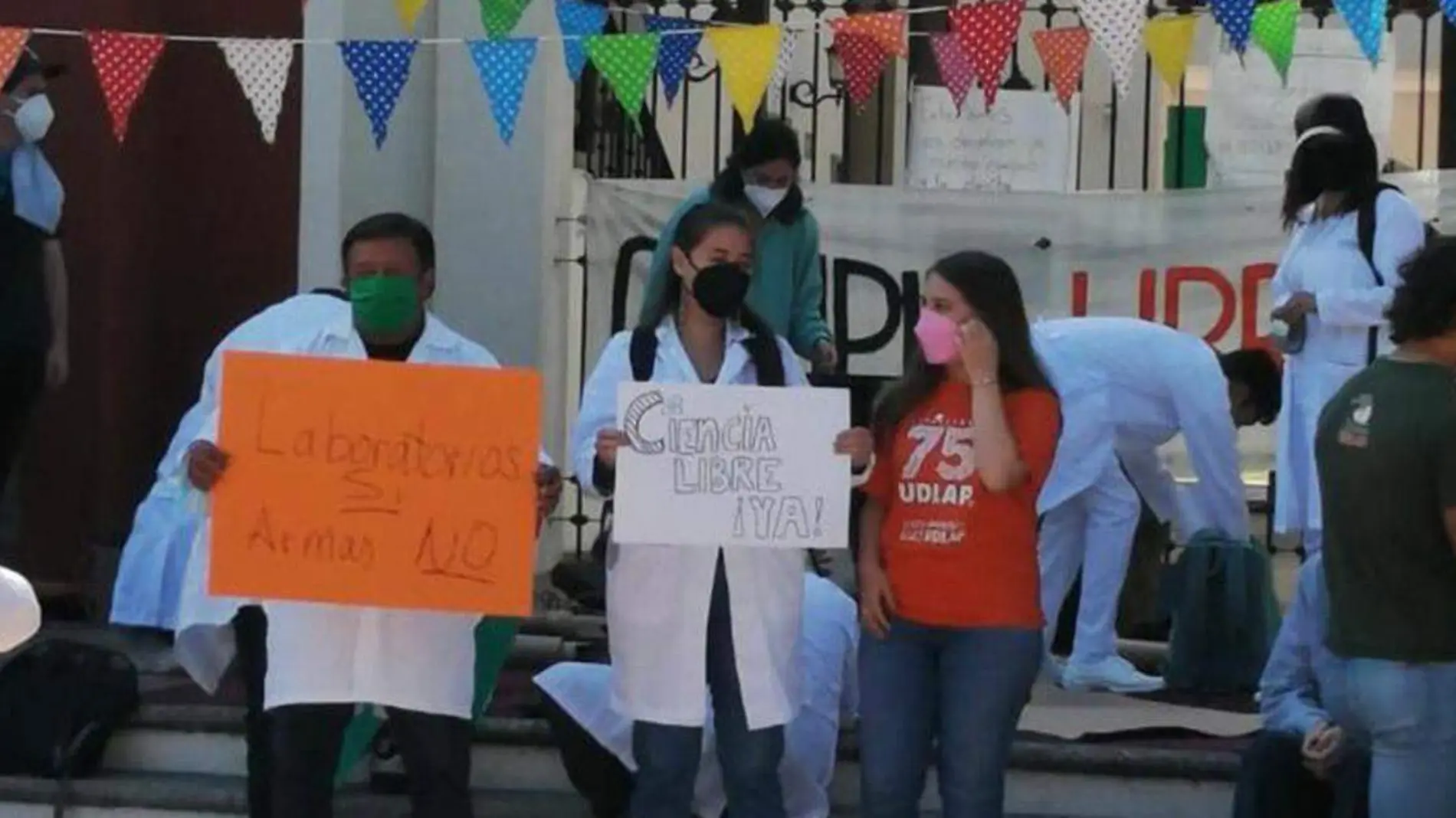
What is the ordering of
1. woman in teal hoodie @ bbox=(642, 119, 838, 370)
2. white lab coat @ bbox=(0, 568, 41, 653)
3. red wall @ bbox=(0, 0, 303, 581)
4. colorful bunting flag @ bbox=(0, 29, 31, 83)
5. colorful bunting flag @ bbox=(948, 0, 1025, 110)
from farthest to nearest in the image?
red wall @ bbox=(0, 0, 303, 581) < woman in teal hoodie @ bbox=(642, 119, 838, 370) < colorful bunting flag @ bbox=(948, 0, 1025, 110) < colorful bunting flag @ bbox=(0, 29, 31, 83) < white lab coat @ bbox=(0, 568, 41, 653)

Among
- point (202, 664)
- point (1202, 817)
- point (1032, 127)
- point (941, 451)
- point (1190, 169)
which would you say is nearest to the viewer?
point (941, 451)

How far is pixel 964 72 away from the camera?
8.22 meters

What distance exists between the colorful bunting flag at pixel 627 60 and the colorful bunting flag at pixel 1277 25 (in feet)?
5.76

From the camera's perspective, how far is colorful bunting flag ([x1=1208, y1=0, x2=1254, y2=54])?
758 centimetres

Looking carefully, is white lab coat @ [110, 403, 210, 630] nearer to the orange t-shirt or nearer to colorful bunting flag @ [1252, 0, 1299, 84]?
the orange t-shirt

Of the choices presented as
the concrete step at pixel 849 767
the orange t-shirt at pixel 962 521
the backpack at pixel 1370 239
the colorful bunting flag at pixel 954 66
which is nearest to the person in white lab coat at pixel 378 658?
the orange t-shirt at pixel 962 521

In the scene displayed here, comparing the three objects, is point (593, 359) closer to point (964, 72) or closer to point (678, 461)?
point (964, 72)

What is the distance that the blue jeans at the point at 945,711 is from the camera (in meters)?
6.00

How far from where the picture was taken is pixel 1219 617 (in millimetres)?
8695

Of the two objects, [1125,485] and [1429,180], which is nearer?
[1125,485]

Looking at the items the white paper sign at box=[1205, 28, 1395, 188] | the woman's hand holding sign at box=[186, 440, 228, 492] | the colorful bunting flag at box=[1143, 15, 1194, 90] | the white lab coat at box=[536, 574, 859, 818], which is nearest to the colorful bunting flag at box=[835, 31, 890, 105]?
the colorful bunting flag at box=[1143, 15, 1194, 90]

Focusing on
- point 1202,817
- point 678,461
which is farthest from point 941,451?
point 1202,817

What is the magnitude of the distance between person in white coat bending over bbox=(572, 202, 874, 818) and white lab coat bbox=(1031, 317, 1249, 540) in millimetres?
2314

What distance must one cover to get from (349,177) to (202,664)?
2908 millimetres
